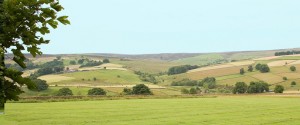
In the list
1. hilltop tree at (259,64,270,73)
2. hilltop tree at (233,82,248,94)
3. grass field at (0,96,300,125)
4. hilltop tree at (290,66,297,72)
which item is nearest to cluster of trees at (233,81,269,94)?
hilltop tree at (233,82,248,94)

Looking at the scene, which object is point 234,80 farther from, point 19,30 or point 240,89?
point 19,30

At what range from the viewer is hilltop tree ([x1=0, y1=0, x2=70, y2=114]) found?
706 centimetres

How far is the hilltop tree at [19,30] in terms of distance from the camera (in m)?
7.06

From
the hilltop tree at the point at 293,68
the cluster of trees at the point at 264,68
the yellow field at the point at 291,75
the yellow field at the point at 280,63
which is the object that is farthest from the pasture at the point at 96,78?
the hilltop tree at the point at 293,68

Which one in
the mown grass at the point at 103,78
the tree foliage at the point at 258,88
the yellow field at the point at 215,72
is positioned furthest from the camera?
the yellow field at the point at 215,72

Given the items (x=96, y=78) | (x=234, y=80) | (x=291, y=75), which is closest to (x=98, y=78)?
(x=96, y=78)

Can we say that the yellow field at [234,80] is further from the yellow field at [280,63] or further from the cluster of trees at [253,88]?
the cluster of trees at [253,88]

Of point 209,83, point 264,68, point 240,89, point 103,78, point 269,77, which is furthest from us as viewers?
point 264,68

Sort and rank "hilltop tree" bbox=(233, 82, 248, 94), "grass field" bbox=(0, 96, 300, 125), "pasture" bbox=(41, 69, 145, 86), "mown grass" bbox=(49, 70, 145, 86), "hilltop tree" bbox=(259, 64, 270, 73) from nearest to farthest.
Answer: "grass field" bbox=(0, 96, 300, 125) < "hilltop tree" bbox=(233, 82, 248, 94) < "pasture" bbox=(41, 69, 145, 86) < "mown grass" bbox=(49, 70, 145, 86) < "hilltop tree" bbox=(259, 64, 270, 73)

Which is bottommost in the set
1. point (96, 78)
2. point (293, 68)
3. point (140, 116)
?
point (140, 116)

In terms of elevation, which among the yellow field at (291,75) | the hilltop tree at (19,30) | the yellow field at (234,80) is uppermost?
the hilltop tree at (19,30)

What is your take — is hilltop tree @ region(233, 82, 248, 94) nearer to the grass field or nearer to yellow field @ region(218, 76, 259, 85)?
yellow field @ region(218, 76, 259, 85)

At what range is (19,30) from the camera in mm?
7391

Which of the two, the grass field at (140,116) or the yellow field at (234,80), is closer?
the grass field at (140,116)
